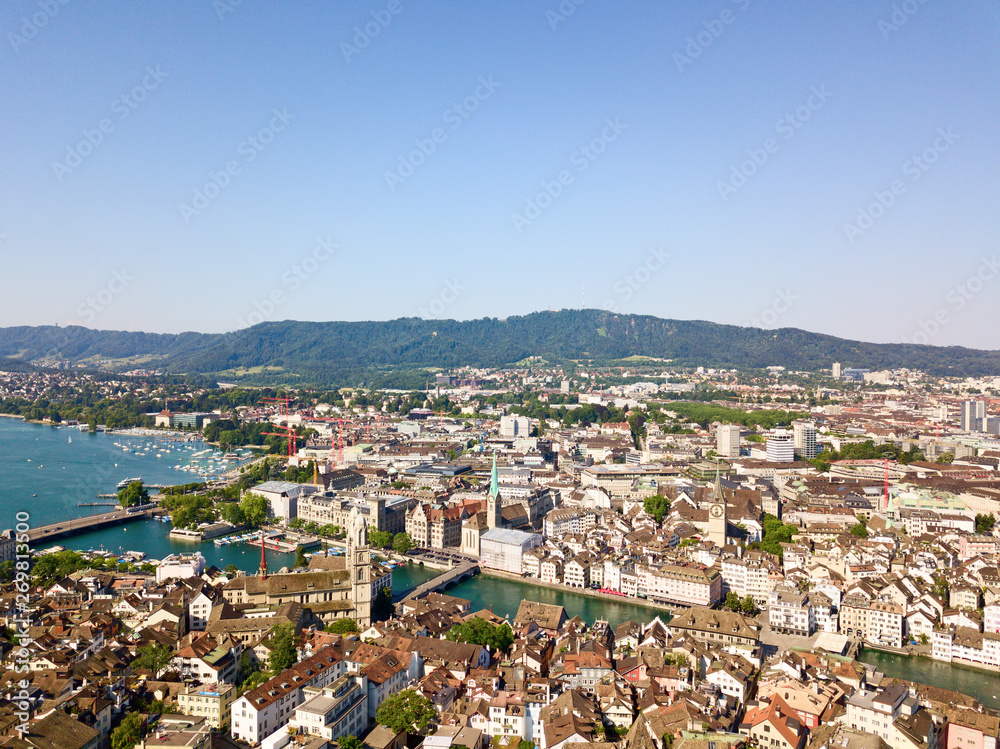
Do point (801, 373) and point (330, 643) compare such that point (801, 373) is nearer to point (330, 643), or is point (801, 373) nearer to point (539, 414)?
point (539, 414)

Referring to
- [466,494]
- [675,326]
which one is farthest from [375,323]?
[466,494]

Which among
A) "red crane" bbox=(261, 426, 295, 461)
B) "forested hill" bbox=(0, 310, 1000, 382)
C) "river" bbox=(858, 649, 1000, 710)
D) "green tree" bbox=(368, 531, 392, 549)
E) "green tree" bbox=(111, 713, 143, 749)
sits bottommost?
"river" bbox=(858, 649, 1000, 710)

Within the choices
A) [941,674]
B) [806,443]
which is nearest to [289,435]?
[806,443]

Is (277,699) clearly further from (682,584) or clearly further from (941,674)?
(941,674)

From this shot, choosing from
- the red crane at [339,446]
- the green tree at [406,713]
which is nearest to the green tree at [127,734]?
the green tree at [406,713]

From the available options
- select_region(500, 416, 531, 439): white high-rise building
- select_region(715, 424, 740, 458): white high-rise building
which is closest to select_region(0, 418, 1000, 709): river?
select_region(500, 416, 531, 439): white high-rise building

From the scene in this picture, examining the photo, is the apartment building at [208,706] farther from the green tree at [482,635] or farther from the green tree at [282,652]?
the green tree at [482,635]

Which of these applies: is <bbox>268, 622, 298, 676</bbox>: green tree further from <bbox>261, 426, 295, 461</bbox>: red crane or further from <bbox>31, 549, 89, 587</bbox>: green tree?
<bbox>261, 426, 295, 461</bbox>: red crane
